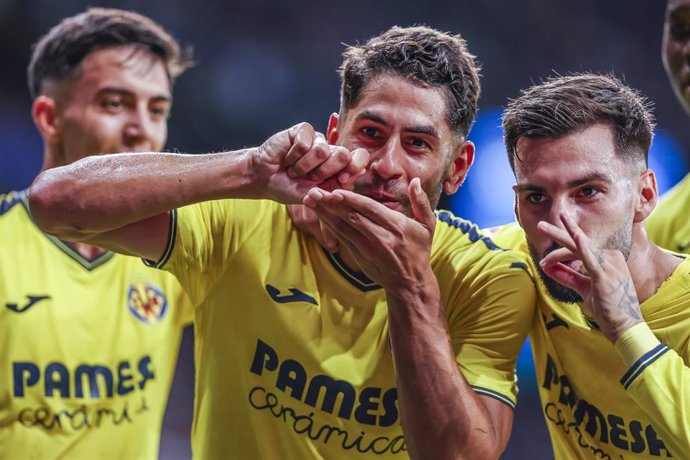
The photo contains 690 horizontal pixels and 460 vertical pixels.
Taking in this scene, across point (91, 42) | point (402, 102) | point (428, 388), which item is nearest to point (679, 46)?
point (402, 102)

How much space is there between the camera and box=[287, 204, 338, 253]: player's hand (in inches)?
117

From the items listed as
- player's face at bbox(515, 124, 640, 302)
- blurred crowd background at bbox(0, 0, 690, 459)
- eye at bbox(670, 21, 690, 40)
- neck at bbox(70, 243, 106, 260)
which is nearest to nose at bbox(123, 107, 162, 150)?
neck at bbox(70, 243, 106, 260)

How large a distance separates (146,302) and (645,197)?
7.37 ft

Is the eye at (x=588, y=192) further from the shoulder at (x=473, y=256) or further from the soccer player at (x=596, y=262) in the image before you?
the shoulder at (x=473, y=256)

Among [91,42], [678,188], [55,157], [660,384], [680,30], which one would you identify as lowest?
[660,384]

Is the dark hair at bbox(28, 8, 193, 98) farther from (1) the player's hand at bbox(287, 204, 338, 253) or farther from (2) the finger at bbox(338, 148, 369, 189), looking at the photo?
(2) the finger at bbox(338, 148, 369, 189)

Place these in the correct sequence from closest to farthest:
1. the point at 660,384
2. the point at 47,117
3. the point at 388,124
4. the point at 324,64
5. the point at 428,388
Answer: the point at 660,384
the point at 428,388
the point at 388,124
the point at 47,117
the point at 324,64

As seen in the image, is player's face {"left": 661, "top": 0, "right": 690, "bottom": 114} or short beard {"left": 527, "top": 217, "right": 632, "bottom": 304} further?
player's face {"left": 661, "top": 0, "right": 690, "bottom": 114}

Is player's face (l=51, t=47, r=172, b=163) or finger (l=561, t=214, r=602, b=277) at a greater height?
player's face (l=51, t=47, r=172, b=163)

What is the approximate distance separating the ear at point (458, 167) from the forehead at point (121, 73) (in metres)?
1.87

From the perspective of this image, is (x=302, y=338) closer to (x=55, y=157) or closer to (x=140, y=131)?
(x=140, y=131)

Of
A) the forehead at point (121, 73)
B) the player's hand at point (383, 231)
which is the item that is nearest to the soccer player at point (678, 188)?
the player's hand at point (383, 231)

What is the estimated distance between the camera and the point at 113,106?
14.2 ft

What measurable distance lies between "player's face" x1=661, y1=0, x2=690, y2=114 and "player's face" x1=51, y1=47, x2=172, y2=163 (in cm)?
234
